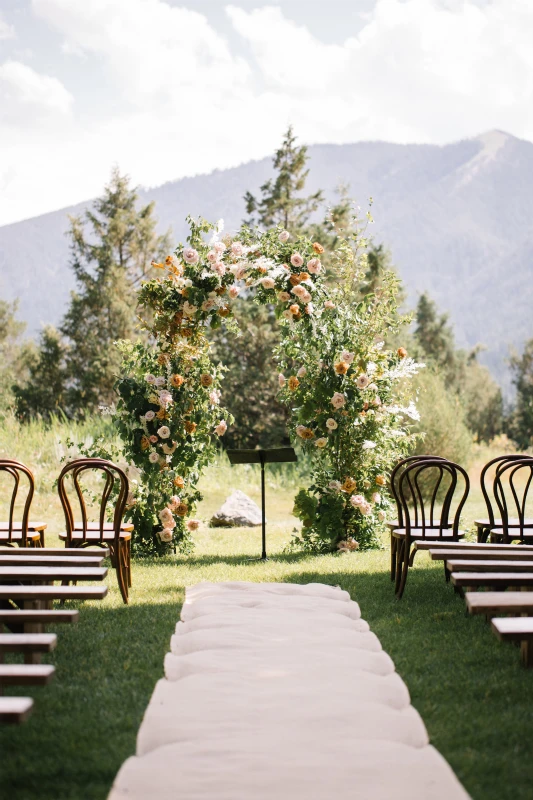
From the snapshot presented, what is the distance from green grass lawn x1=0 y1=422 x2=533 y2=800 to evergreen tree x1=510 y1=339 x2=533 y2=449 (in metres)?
17.1

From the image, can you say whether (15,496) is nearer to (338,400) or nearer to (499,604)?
(338,400)

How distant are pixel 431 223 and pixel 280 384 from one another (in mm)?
127032

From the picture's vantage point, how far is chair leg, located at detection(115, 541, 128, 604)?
5.02m

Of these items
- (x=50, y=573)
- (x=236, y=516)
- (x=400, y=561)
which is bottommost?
(x=236, y=516)

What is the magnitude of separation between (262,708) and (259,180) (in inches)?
5173

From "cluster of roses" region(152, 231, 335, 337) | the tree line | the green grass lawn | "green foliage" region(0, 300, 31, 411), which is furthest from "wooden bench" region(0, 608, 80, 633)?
"green foliage" region(0, 300, 31, 411)

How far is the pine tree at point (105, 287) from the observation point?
1820cm

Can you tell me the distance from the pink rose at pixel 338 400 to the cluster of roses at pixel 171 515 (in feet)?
4.63

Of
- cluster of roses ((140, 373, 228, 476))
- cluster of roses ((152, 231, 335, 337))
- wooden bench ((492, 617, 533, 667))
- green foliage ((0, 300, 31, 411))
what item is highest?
green foliage ((0, 300, 31, 411))

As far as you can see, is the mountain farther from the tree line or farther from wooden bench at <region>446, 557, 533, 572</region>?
wooden bench at <region>446, 557, 533, 572</region>

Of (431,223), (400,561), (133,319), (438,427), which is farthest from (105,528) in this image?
(431,223)

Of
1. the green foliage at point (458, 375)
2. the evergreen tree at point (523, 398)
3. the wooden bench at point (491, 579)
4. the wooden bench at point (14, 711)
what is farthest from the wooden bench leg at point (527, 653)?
the green foliage at point (458, 375)

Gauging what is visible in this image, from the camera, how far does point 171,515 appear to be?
22.9 feet

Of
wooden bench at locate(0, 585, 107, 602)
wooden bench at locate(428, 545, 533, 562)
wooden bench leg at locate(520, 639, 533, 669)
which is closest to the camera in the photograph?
wooden bench at locate(0, 585, 107, 602)
